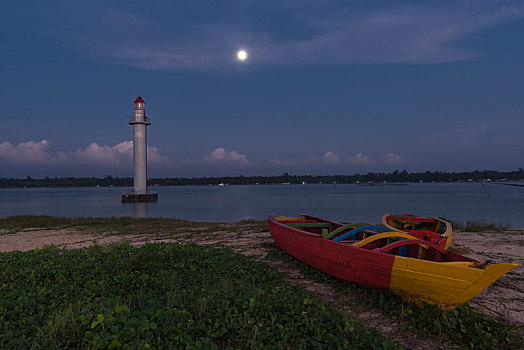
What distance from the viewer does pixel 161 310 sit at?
4344 mm

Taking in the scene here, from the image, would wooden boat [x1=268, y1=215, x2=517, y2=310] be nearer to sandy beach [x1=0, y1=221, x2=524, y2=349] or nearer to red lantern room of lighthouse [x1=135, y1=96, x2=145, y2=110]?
sandy beach [x1=0, y1=221, x2=524, y2=349]

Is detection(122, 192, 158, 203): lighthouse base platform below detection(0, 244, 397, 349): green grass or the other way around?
below

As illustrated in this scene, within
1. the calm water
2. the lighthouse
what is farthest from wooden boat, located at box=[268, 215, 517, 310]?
the lighthouse

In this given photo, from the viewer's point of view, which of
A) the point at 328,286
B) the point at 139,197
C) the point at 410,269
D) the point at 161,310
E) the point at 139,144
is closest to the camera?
the point at 161,310

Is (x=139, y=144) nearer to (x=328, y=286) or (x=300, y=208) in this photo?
(x=300, y=208)

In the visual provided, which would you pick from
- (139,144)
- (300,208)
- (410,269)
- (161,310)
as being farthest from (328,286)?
(300,208)

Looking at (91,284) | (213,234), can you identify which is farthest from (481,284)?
(213,234)

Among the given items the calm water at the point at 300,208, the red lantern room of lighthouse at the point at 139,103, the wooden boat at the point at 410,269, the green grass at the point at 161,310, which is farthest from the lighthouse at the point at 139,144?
the wooden boat at the point at 410,269

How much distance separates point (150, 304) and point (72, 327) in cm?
129

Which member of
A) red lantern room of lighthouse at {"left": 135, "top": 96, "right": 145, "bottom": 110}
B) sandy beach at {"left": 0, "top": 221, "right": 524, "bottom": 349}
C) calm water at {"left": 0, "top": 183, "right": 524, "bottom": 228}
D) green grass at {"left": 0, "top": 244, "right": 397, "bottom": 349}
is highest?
red lantern room of lighthouse at {"left": 135, "top": 96, "right": 145, "bottom": 110}

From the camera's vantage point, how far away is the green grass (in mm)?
3537

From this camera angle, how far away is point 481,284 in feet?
13.9

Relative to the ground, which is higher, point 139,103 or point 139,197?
point 139,103

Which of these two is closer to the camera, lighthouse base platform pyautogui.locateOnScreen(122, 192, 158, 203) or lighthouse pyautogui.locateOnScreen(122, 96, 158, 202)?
lighthouse pyautogui.locateOnScreen(122, 96, 158, 202)
